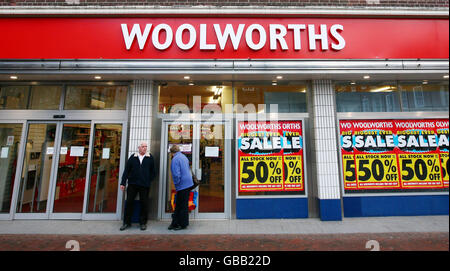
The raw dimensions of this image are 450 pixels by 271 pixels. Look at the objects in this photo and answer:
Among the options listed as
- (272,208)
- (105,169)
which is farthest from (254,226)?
(105,169)

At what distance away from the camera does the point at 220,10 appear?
543cm

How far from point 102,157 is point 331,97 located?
626 centimetres

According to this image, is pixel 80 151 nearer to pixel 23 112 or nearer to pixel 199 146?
pixel 23 112

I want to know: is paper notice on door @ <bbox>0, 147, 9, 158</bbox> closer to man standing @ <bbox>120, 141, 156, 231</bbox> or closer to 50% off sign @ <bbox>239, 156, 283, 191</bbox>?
man standing @ <bbox>120, 141, 156, 231</bbox>

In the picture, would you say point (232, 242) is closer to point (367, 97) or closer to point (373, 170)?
point (373, 170)

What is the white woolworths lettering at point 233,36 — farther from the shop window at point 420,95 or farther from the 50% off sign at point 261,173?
the 50% off sign at point 261,173

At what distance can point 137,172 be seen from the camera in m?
4.93

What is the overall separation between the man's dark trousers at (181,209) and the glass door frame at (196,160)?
2.16 feet

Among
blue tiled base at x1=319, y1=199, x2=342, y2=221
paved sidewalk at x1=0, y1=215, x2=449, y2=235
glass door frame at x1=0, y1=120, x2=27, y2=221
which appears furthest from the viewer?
glass door frame at x1=0, y1=120, x2=27, y2=221

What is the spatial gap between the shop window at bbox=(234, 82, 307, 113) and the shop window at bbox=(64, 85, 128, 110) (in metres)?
3.17

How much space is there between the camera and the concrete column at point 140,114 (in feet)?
18.1

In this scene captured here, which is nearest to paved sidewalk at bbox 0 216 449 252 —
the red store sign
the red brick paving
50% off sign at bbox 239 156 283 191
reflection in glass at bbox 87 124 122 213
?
the red brick paving

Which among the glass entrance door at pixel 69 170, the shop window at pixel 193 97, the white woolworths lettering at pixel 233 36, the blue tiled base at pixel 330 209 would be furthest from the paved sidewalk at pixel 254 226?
the white woolworths lettering at pixel 233 36

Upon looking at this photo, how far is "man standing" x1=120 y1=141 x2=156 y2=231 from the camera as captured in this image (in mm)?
4910
